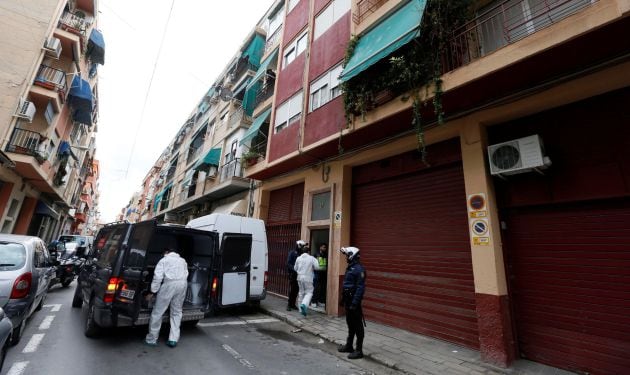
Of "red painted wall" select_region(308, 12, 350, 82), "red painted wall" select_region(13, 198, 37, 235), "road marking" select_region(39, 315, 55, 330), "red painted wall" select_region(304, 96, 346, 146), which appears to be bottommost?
Result: "road marking" select_region(39, 315, 55, 330)

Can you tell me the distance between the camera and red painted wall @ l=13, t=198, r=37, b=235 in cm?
1728

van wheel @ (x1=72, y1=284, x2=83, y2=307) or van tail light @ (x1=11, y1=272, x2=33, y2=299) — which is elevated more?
van tail light @ (x1=11, y1=272, x2=33, y2=299)

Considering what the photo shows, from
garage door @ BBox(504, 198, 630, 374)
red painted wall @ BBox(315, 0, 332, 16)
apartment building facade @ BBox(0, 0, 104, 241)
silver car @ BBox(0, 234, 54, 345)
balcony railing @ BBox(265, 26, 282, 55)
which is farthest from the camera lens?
balcony railing @ BBox(265, 26, 282, 55)

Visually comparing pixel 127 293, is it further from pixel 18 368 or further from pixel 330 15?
pixel 330 15

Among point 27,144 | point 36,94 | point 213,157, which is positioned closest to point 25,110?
point 36,94

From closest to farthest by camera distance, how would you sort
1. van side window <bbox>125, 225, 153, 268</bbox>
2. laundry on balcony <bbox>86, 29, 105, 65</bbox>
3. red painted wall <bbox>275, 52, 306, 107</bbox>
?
van side window <bbox>125, 225, 153, 268</bbox> → red painted wall <bbox>275, 52, 306, 107</bbox> → laundry on balcony <bbox>86, 29, 105, 65</bbox>

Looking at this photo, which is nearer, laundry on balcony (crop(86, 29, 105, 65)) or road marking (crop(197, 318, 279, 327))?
road marking (crop(197, 318, 279, 327))

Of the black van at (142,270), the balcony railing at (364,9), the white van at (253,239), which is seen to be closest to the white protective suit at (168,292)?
the black van at (142,270)

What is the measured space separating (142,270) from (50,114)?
15.7 m

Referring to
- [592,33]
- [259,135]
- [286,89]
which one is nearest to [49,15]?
[259,135]

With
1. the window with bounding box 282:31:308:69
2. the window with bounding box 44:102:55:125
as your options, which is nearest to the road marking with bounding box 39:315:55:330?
the window with bounding box 282:31:308:69

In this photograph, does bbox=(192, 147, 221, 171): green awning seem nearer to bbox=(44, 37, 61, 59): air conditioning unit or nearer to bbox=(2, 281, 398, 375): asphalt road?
bbox=(44, 37, 61, 59): air conditioning unit

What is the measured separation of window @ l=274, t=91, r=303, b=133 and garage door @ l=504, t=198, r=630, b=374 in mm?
8310

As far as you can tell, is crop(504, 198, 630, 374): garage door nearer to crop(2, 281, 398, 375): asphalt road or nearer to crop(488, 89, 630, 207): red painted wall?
crop(488, 89, 630, 207): red painted wall
